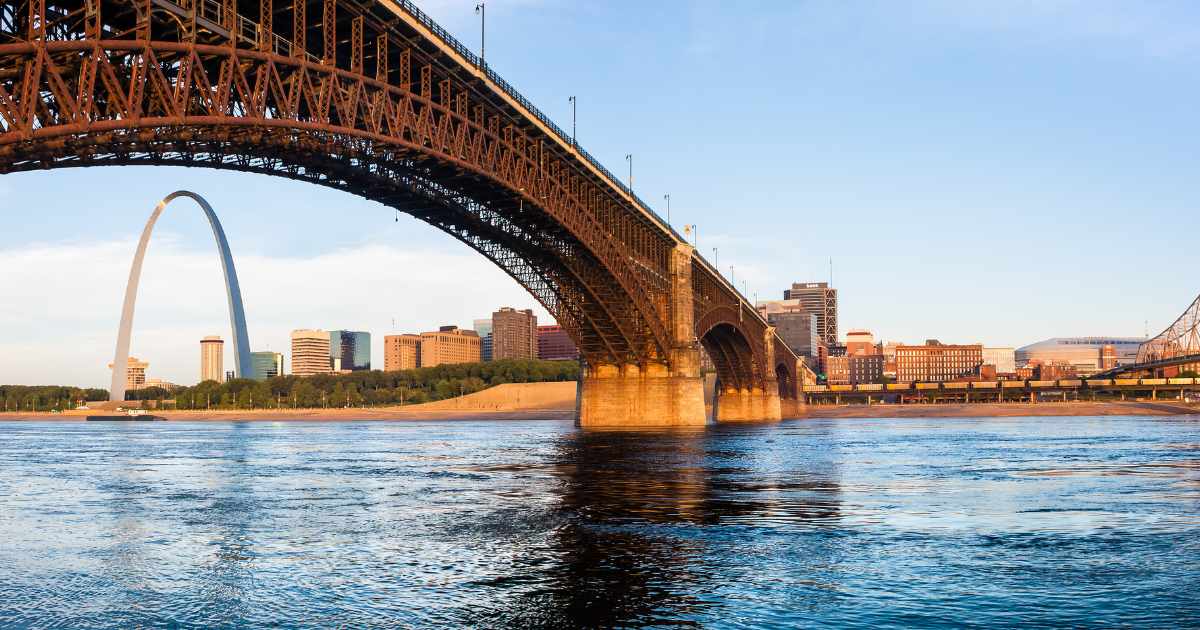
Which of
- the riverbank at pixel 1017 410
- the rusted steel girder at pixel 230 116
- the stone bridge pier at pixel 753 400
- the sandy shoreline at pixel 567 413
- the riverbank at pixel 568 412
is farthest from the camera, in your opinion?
the riverbank at pixel 568 412

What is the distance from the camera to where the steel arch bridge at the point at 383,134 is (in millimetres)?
36000

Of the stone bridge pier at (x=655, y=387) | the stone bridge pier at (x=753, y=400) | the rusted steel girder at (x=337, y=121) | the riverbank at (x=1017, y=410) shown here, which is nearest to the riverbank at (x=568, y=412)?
the riverbank at (x=1017, y=410)

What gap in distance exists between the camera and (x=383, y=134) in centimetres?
5297

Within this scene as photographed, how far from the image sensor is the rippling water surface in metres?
15.5

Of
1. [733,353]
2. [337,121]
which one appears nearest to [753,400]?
[733,353]

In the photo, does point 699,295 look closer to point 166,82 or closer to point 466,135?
point 466,135

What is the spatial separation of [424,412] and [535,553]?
177 metres

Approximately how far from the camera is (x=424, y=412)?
194375 mm

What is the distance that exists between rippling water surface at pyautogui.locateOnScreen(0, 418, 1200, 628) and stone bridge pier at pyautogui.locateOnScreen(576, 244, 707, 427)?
58.7 metres

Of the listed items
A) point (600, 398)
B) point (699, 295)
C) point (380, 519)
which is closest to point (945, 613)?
point (380, 519)

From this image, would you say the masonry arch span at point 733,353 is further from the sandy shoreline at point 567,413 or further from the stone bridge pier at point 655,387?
the sandy shoreline at point 567,413

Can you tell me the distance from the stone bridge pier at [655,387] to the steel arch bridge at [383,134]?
16 centimetres

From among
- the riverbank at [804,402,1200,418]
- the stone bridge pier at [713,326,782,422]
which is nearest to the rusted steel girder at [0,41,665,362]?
the stone bridge pier at [713,326,782,422]

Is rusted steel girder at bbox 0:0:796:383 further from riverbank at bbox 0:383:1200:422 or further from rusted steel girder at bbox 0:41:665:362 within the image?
riverbank at bbox 0:383:1200:422
